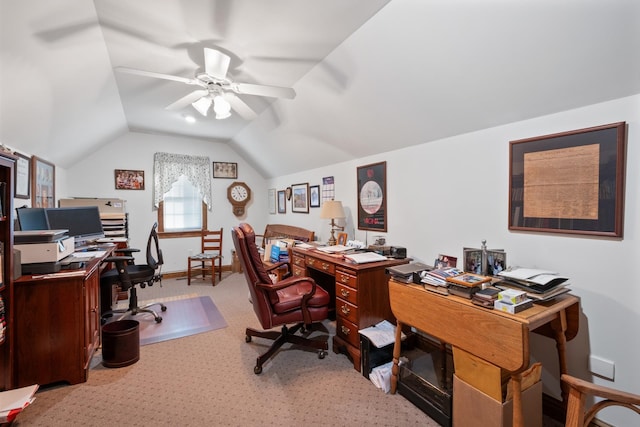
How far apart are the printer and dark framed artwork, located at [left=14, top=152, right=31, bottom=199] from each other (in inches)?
34.1

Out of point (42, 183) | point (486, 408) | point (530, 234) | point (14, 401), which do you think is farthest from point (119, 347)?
point (530, 234)

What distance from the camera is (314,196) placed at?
4.40m

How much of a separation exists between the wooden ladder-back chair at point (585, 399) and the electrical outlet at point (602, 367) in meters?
0.66

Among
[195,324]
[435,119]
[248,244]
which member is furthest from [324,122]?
[195,324]

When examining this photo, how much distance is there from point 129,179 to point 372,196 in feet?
13.9

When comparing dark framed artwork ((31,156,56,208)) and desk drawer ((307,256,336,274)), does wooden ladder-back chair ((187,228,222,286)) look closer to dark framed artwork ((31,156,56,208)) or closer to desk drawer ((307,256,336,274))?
dark framed artwork ((31,156,56,208))

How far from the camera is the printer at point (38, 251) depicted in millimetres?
2020

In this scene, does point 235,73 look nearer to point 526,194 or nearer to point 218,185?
point 526,194

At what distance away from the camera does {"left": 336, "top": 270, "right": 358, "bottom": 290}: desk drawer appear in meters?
2.34

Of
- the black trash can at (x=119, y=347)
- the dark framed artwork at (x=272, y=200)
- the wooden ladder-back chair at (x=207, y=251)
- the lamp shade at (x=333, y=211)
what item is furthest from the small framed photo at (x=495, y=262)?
the dark framed artwork at (x=272, y=200)

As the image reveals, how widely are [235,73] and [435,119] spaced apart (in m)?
1.84

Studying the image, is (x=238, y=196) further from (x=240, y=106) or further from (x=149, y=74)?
(x=149, y=74)

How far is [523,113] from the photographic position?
1.90 meters

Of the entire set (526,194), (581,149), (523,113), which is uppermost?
(523,113)
